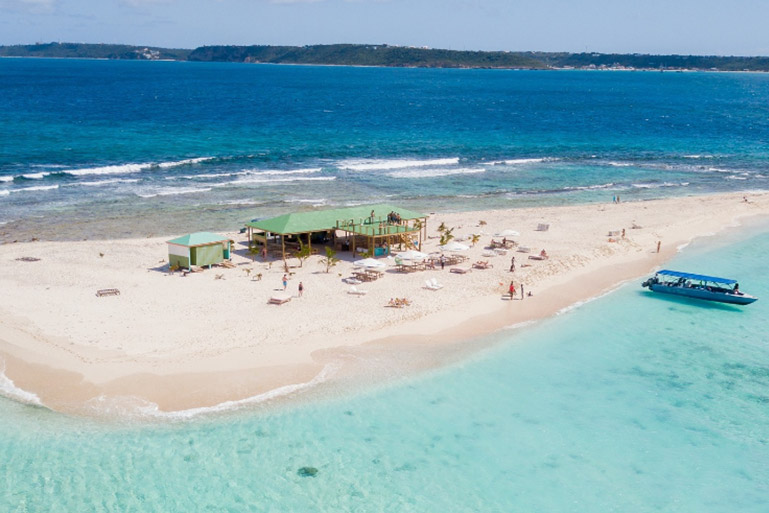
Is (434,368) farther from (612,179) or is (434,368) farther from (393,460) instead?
(612,179)

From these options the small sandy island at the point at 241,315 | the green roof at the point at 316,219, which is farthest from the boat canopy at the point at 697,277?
the green roof at the point at 316,219

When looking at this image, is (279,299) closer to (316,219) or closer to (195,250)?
(195,250)

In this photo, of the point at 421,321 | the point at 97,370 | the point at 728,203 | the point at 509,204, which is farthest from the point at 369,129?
the point at 97,370

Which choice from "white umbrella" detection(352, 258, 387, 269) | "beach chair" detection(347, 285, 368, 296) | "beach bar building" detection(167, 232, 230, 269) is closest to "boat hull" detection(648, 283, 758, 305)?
"white umbrella" detection(352, 258, 387, 269)

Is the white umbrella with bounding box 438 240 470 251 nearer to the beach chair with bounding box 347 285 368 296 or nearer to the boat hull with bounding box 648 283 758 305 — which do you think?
the beach chair with bounding box 347 285 368 296

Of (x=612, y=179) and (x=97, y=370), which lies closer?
(x=97, y=370)

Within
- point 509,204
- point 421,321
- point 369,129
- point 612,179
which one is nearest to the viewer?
point 421,321

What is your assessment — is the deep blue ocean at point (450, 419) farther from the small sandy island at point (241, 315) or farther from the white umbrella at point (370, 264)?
the white umbrella at point (370, 264)
